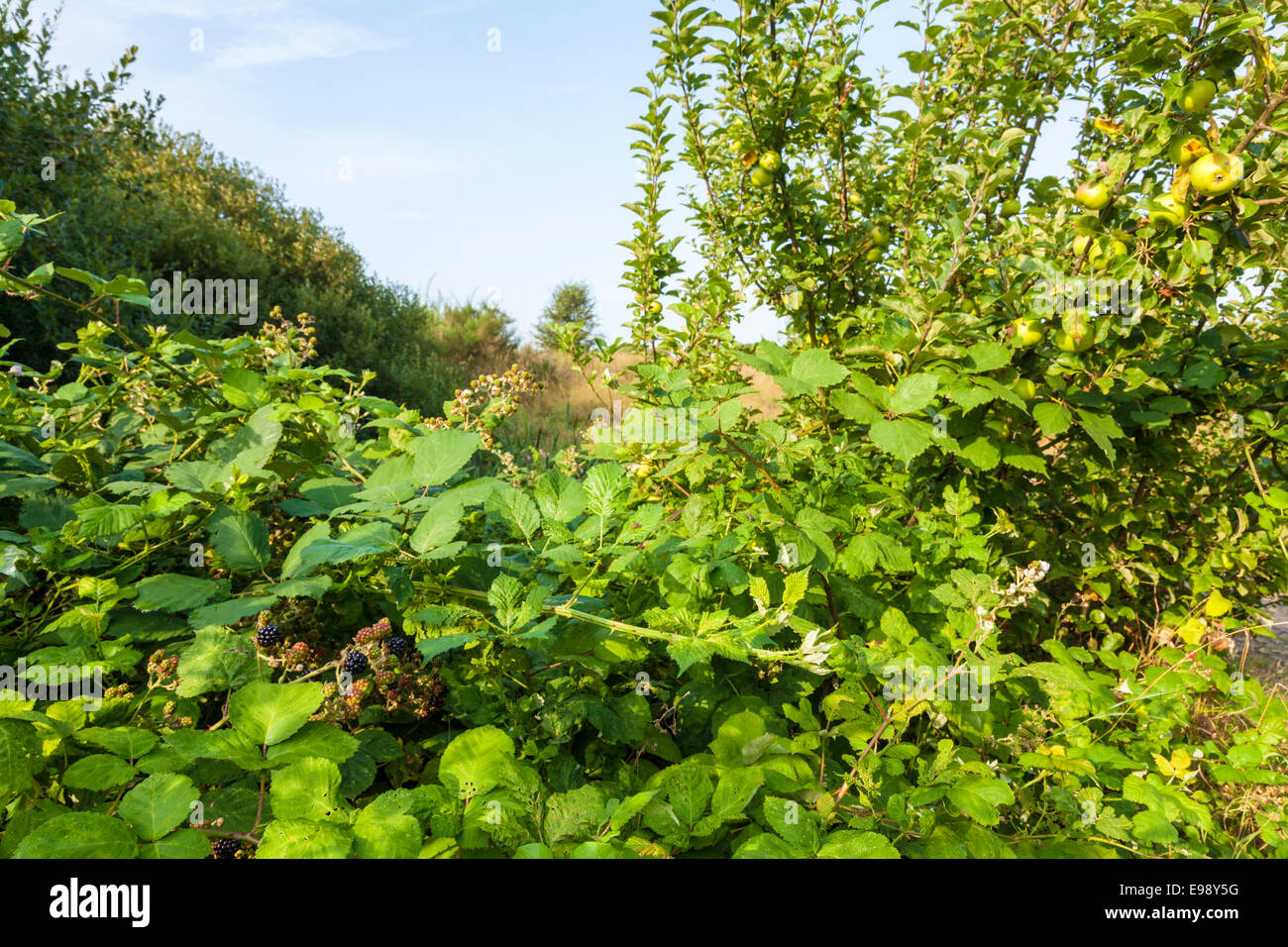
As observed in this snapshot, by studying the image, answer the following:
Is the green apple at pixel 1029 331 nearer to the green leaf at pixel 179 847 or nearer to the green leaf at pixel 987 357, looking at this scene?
the green leaf at pixel 987 357

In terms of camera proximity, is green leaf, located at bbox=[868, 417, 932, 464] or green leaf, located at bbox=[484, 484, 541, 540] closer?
green leaf, located at bbox=[484, 484, 541, 540]

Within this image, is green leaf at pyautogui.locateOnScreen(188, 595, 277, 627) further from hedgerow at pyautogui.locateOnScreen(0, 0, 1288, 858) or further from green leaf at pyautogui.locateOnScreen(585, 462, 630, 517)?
green leaf at pyautogui.locateOnScreen(585, 462, 630, 517)

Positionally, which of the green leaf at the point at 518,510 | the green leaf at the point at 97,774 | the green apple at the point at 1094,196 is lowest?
the green leaf at the point at 97,774

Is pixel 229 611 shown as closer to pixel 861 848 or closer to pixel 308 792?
pixel 308 792

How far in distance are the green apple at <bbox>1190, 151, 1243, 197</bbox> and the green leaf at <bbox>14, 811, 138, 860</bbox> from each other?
229 centimetres

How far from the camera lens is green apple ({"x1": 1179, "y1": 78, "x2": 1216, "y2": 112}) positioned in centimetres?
152

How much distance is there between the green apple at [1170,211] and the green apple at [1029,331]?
13.6 inches

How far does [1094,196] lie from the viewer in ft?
5.51

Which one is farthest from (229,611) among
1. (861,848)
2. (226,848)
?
(861,848)

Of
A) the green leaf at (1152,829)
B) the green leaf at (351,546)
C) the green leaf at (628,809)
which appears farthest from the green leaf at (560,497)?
the green leaf at (1152,829)

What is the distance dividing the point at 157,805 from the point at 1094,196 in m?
2.27

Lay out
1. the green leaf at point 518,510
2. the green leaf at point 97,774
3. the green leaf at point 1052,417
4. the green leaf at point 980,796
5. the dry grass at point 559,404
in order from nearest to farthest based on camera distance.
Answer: the green leaf at point 97,774, the green leaf at point 980,796, the green leaf at point 518,510, the green leaf at point 1052,417, the dry grass at point 559,404

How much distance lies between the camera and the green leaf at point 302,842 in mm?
640

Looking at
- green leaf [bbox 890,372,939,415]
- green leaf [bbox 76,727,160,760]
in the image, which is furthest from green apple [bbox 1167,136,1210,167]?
green leaf [bbox 76,727,160,760]
